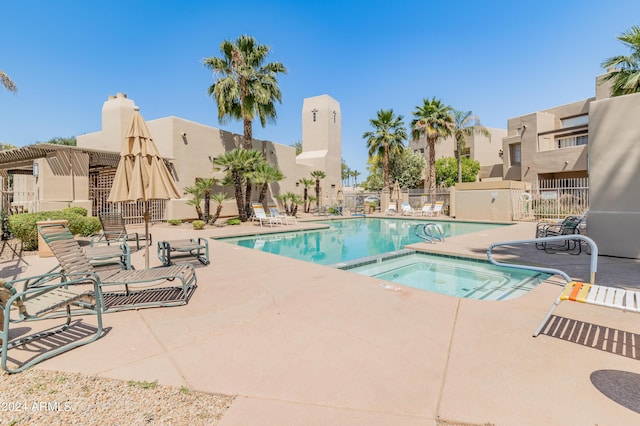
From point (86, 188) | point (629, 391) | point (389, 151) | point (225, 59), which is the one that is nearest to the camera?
point (629, 391)

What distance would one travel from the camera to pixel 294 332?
3150mm

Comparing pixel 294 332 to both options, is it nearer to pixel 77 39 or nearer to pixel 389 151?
pixel 77 39

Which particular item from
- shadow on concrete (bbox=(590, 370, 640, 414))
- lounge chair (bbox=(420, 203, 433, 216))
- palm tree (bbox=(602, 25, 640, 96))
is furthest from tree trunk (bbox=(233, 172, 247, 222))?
palm tree (bbox=(602, 25, 640, 96))

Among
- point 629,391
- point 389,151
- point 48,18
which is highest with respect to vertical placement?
point 48,18

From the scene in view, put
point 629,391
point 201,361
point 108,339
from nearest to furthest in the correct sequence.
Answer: point 629,391 < point 201,361 < point 108,339

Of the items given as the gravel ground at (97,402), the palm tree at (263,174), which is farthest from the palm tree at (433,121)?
the gravel ground at (97,402)

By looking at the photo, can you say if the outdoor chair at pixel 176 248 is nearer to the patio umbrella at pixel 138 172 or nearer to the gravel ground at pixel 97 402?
the patio umbrella at pixel 138 172

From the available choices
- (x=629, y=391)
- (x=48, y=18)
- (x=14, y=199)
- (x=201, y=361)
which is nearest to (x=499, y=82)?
(x=629, y=391)

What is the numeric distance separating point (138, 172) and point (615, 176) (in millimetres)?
9680

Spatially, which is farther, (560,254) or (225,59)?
(225,59)

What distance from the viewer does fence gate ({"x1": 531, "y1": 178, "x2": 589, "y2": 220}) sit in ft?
50.5

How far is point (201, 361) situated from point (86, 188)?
15060 mm

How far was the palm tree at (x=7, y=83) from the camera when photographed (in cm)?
1123

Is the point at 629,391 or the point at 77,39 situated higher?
the point at 77,39
